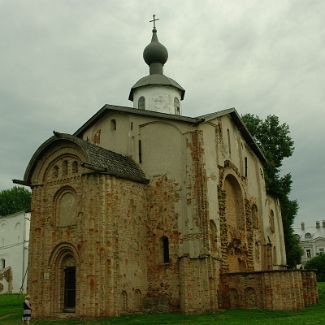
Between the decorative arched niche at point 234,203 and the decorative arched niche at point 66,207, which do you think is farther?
the decorative arched niche at point 234,203

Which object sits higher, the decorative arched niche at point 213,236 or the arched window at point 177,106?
the arched window at point 177,106

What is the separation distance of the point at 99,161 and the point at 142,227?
11.6ft

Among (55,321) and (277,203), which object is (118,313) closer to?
(55,321)

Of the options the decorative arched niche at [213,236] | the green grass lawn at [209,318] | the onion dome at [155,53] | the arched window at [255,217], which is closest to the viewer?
the green grass lawn at [209,318]

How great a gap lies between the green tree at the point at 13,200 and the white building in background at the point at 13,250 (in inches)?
502

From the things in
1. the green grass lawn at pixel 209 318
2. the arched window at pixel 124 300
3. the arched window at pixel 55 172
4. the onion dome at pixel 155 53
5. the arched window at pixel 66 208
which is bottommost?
the green grass lawn at pixel 209 318

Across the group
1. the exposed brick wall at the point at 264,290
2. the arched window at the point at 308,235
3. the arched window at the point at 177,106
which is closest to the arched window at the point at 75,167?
the exposed brick wall at the point at 264,290

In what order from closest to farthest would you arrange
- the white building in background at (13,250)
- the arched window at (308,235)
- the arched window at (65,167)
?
the arched window at (65,167)
the white building in background at (13,250)
the arched window at (308,235)

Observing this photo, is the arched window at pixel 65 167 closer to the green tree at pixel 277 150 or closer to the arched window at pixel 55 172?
the arched window at pixel 55 172

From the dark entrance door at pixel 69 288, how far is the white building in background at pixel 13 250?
21.9 m

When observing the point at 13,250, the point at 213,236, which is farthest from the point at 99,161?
the point at 13,250

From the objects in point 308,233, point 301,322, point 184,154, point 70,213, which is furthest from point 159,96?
point 308,233

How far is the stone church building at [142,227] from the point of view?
18.4 metres

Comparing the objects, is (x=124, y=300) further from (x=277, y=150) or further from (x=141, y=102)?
(x=277, y=150)
